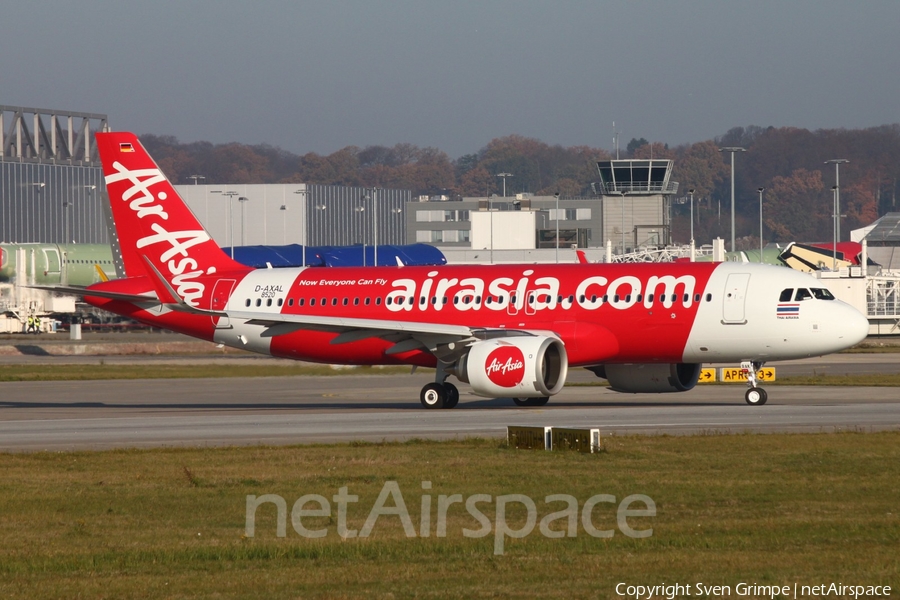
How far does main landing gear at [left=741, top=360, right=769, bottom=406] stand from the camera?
35031 millimetres

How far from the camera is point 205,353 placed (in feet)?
220

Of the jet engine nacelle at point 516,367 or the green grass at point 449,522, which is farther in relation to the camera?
the jet engine nacelle at point 516,367

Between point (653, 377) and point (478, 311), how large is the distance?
5.37 meters

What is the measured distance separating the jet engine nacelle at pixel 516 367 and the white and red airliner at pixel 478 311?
0.12 ft

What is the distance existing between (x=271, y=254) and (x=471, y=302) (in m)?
67.0

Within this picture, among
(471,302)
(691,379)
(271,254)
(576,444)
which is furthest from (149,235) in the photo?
(271,254)

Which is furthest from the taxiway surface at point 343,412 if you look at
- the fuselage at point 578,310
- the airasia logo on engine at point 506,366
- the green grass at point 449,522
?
the green grass at point 449,522

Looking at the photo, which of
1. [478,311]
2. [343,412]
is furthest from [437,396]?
[343,412]

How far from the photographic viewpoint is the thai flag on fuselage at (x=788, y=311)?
34406 millimetres

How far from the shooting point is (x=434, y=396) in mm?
36781

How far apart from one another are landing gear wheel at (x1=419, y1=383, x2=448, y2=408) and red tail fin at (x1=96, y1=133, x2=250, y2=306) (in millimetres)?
8349

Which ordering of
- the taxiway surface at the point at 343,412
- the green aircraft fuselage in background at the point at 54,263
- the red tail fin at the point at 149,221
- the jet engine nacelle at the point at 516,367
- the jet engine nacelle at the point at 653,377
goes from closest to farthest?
the taxiway surface at the point at 343,412, the jet engine nacelle at the point at 516,367, the jet engine nacelle at the point at 653,377, the red tail fin at the point at 149,221, the green aircraft fuselage in background at the point at 54,263

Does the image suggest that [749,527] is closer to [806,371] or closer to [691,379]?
[691,379]

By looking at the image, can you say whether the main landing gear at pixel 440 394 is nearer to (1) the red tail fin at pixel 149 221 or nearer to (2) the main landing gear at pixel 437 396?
(2) the main landing gear at pixel 437 396
